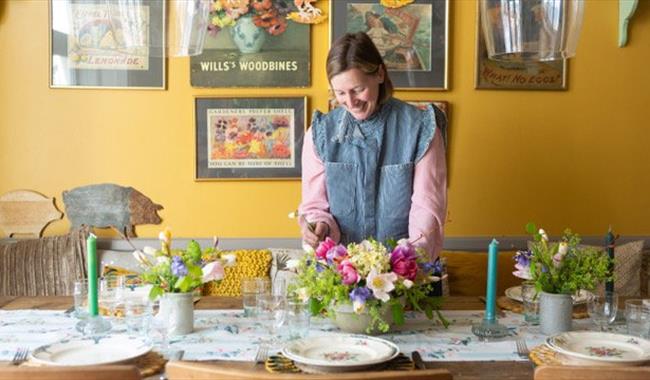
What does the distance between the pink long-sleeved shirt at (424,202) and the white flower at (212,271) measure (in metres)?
0.43

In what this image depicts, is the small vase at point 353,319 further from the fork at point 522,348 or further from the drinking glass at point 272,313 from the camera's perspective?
the fork at point 522,348

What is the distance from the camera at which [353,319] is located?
1.75 metres

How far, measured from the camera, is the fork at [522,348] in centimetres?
164

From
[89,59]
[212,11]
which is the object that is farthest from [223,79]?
[89,59]

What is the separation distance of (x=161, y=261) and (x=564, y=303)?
0.97 meters

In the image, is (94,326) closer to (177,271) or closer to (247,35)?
(177,271)

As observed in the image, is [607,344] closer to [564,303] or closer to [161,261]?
[564,303]

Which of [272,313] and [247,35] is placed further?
[247,35]

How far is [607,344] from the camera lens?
1.66 m

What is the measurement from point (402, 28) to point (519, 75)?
513mm

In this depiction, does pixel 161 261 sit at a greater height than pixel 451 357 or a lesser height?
greater

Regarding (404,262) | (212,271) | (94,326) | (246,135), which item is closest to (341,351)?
(404,262)

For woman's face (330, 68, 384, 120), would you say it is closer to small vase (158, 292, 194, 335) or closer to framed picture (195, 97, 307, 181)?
small vase (158, 292, 194, 335)

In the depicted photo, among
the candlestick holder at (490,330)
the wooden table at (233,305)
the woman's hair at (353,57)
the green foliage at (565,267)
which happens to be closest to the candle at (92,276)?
the wooden table at (233,305)
